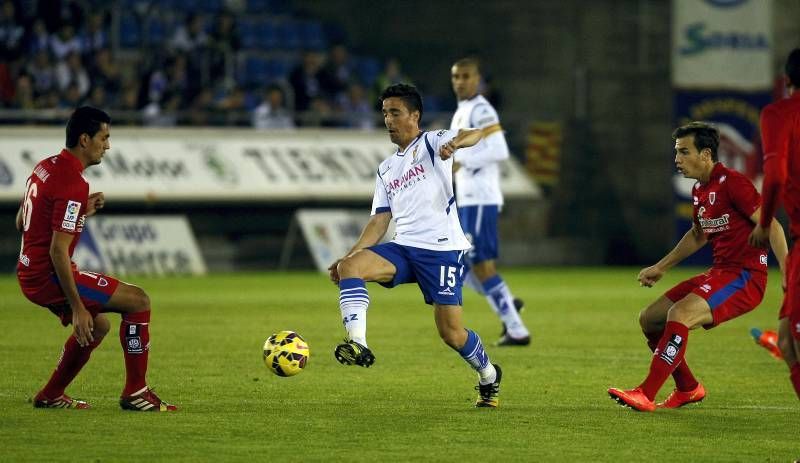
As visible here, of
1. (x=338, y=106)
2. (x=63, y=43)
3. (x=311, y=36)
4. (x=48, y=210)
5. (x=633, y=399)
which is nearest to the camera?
(x=48, y=210)

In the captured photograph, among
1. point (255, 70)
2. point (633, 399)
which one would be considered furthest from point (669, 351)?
point (255, 70)

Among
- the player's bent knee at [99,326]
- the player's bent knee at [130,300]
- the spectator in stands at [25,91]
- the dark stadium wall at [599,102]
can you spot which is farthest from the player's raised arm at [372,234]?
the dark stadium wall at [599,102]

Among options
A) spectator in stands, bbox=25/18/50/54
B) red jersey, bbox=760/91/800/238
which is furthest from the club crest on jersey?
spectator in stands, bbox=25/18/50/54

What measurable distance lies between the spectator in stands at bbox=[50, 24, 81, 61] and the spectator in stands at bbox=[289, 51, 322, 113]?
160 inches

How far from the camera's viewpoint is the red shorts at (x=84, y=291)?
27.5 ft

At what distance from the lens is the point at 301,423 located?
27.3 feet

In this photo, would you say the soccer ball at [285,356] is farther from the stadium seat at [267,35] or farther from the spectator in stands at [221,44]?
the stadium seat at [267,35]

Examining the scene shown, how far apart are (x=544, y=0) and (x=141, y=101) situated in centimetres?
913

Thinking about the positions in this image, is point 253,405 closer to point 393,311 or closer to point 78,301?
point 78,301

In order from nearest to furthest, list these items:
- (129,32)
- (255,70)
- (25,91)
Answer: (25,91), (129,32), (255,70)

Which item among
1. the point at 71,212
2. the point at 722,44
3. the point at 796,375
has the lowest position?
the point at 722,44

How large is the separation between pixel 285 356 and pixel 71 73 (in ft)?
53.0

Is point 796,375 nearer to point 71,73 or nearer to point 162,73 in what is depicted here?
point 71,73

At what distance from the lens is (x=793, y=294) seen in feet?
22.8
